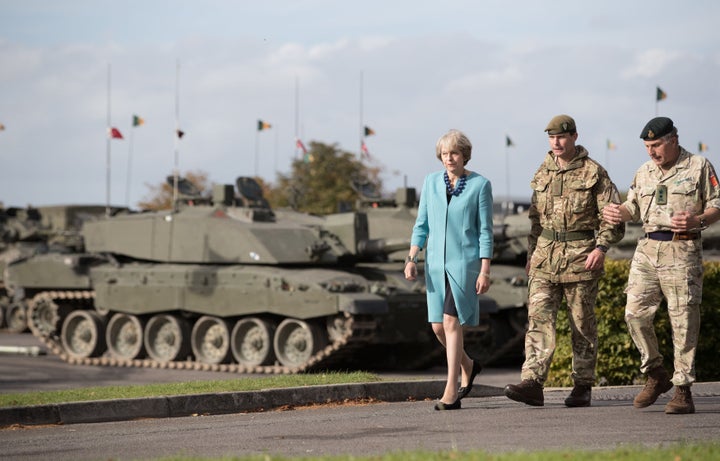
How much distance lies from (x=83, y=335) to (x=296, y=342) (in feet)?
17.6

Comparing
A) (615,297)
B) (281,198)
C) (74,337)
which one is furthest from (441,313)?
(281,198)

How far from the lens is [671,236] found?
9477mm

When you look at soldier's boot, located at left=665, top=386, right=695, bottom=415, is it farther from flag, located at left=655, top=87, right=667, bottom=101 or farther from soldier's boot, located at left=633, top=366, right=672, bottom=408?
flag, located at left=655, top=87, right=667, bottom=101

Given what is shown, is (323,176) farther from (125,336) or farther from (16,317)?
(125,336)

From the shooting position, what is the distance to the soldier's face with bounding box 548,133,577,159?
9.86 metres

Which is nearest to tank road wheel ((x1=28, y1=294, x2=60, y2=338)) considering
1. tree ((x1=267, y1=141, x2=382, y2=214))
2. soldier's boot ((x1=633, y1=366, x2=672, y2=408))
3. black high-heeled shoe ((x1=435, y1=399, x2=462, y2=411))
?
black high-heeled shoe ((x1=435, y1=399, x2=462, y2=411))

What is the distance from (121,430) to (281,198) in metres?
39.9

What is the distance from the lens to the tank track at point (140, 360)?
20.1 metres

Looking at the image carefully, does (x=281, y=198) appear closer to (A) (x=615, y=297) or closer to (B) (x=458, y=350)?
(A) (x=615, y=297)

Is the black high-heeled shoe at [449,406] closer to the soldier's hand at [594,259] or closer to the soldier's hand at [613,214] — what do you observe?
the soldier's hand at [594,259]

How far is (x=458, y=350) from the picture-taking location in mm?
9648

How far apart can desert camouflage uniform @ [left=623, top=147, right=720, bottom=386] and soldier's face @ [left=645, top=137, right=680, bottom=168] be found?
60mm

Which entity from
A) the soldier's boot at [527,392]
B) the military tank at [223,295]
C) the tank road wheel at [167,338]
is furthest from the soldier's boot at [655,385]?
the tank road wheel at [167,338]

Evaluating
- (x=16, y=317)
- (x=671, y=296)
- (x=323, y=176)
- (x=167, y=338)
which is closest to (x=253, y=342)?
(x=167, y=338)
